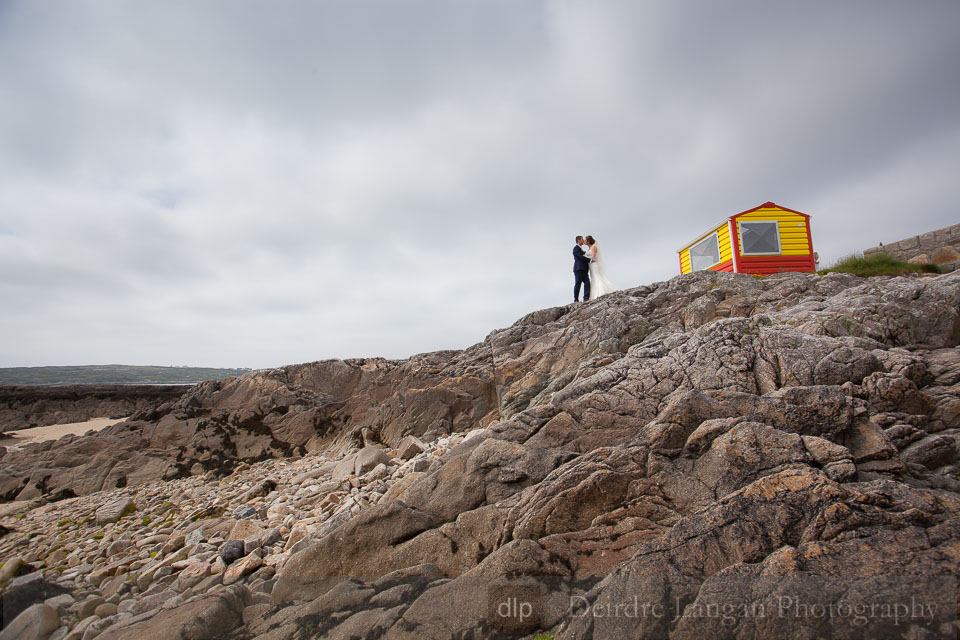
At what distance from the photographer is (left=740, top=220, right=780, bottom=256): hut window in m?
17.9

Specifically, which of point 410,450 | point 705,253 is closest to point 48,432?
point 410,450

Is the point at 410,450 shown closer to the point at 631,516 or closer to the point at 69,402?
the point at 631,516

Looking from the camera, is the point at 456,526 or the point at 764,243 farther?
the point at 764,243

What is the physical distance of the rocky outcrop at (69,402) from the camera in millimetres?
21625

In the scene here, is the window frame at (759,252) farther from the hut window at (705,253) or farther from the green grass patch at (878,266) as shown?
the green grass patch at (878,266)

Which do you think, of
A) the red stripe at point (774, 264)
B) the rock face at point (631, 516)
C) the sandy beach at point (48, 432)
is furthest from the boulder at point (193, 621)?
the red stripe at point (774, 264)

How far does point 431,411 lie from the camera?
12.0 m

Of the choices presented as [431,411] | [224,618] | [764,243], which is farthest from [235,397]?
[764,243]

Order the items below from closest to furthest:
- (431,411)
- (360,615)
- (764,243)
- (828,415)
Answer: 1. (360,615)
2. (828,415)
3. (431,411)
4. (764,243)

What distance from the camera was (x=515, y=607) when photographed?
336cm

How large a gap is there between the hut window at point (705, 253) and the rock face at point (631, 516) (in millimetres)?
9309

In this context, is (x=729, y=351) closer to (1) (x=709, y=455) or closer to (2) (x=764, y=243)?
(1) (x=709, y=455)

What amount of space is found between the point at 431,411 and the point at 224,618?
7.92m

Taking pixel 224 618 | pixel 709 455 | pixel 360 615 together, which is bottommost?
pixel 224 618
